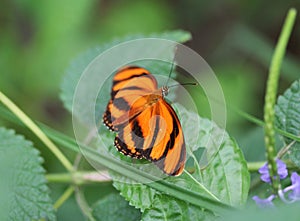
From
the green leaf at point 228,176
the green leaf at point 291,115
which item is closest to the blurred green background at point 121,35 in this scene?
the green leaf at point 291,115

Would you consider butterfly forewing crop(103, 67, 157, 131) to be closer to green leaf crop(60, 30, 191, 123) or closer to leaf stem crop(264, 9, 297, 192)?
green leaf crop(60, 30, 191, 123)

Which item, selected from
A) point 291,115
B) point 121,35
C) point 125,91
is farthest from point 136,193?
point 121,35

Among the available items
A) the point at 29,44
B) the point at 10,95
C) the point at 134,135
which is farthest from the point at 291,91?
the point at 29,44

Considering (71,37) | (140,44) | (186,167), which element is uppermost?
(140,44)

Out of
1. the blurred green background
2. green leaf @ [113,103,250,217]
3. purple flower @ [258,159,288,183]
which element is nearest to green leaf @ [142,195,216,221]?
green leaf @ [113,103,250,217]

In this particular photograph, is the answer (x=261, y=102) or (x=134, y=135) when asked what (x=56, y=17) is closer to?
(x=261, y=102)

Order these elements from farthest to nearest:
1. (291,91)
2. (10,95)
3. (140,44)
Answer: (10,95), (140,44), (291,91)

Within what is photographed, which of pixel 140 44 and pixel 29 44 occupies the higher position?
pixel 140 44

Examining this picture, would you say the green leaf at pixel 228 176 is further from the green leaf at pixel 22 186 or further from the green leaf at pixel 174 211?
the green leaf at pixel 22 186
